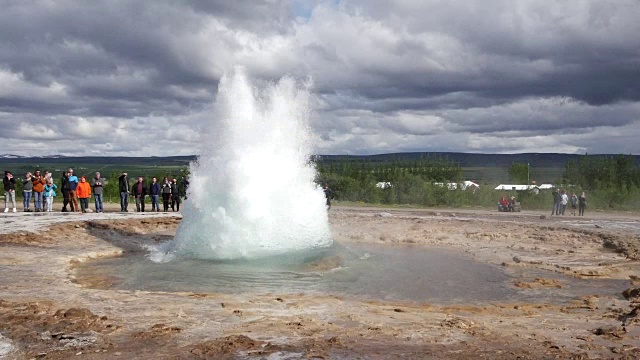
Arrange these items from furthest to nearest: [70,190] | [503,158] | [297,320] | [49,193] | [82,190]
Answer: [503,158] → [70,190] → [82,190] → [49,193] → [297,320]

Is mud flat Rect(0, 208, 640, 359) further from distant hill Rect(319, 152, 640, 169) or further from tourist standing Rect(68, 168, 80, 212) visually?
distant hill Rect(319, 152, 640, 169)

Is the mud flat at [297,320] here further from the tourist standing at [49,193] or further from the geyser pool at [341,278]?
the tourist standing at [49,193]

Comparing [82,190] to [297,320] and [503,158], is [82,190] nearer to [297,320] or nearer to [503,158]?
[297,320]

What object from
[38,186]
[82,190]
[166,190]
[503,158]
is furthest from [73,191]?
[503,158]

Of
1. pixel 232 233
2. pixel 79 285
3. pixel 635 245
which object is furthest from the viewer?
pixel 635 245

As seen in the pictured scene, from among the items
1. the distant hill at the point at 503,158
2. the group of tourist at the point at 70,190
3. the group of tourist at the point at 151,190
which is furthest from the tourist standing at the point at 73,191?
the distant hill at the point at 503,158

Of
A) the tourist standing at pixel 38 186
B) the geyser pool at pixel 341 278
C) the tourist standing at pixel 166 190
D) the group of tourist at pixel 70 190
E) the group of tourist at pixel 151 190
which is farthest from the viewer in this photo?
the tourist standing at pixel 166 190

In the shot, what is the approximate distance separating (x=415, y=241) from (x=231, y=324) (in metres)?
11.8

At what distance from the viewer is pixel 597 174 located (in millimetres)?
60062

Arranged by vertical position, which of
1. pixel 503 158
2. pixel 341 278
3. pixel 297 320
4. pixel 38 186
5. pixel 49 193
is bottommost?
pixel 341 278

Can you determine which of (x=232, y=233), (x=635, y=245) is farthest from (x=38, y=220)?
(x=635, y=245)

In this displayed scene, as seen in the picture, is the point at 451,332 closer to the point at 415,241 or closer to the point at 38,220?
the point at 415,241

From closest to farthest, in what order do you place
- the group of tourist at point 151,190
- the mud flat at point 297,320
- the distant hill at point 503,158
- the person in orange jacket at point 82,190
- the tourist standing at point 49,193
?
the mud flat at point 297,320, the tourist standing at point 49,193, the person in orange jacket at point 82,190, the group of tourist at point 151,190, the distant hill at point 503,158

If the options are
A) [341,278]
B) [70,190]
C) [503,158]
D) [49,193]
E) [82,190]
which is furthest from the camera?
[503,158]
